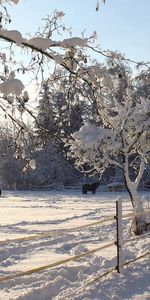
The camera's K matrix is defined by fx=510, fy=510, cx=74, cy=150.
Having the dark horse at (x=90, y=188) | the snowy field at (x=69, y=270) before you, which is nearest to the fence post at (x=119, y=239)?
the snowy field at (x=69, y=270)

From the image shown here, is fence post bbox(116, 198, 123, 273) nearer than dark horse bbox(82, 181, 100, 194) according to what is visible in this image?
Yes

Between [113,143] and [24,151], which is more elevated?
[113,143]

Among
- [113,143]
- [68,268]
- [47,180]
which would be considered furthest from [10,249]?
[47,180]

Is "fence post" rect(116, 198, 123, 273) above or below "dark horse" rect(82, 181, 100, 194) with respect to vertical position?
below

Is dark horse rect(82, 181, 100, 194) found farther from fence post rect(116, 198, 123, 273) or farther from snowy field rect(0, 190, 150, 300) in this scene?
fence post rect(116, 198, 123, 273)

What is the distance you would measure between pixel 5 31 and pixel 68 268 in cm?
540

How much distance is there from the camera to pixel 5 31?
511 cm

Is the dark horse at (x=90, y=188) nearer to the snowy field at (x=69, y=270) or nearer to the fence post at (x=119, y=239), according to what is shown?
the snowy field at (x=69, y=270)

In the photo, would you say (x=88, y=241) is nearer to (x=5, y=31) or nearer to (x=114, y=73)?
(x=114, y=73)

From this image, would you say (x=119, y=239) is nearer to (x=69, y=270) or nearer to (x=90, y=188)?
(x=69, y=270)

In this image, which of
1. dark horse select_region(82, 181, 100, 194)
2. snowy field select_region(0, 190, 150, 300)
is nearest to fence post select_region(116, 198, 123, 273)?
snowy field select_region(0, 190, 150, 300)

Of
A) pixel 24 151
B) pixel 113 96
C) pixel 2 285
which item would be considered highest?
pixel 113 96

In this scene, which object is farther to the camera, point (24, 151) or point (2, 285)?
point (2, 285)

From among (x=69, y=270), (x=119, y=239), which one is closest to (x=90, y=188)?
(x=69, y=270)
